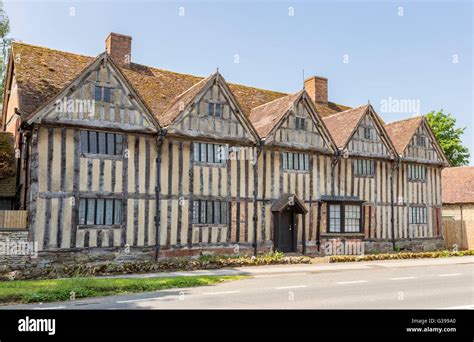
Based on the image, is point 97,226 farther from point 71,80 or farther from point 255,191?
point 255,191

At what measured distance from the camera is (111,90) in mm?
19297

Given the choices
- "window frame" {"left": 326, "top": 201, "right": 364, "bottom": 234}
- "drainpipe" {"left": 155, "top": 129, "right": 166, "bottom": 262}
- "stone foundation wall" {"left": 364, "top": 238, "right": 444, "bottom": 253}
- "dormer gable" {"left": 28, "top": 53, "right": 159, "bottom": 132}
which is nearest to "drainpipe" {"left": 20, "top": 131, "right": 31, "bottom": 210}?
"dormer gable" {"left": 28, "top": 53, "right": 159, "bottom": 132}

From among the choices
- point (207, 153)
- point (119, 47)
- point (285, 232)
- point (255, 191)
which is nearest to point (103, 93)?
point (207, 153)

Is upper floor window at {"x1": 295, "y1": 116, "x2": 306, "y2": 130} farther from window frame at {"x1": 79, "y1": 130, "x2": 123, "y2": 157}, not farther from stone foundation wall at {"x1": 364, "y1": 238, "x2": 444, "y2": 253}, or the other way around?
window frame at {"x1": 79, "y1": 130, "x2": 123, "y2": 157}

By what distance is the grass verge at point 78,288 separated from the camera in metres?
11.5

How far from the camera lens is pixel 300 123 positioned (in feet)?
79.8

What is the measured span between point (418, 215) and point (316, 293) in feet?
65.0

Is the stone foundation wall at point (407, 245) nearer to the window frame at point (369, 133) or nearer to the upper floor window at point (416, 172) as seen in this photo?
the upper floor window at point (416, 172)

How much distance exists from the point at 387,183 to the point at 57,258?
1909 centimetres

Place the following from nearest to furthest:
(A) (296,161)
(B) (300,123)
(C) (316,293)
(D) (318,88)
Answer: (C) (316,293) < (A) (296,161) < (B) (300,123) < (D) (318,88)

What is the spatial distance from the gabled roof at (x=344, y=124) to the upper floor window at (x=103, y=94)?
12948mm

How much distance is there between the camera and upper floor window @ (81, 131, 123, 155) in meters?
18.8
